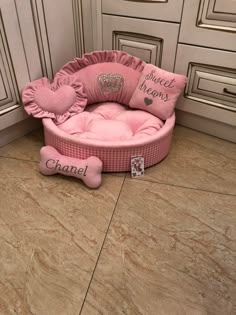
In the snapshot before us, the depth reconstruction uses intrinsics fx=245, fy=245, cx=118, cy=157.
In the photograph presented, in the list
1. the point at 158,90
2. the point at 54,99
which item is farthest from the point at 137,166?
the point at 54,99

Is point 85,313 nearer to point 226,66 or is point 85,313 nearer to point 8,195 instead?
point 8,195

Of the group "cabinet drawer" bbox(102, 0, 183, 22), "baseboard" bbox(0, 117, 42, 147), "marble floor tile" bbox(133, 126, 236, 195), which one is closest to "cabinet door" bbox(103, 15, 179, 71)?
"cabinet drawer" bbox(102, 0, 183, 22)

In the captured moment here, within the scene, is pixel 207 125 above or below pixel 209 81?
below

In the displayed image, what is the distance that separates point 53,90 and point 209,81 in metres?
0.75

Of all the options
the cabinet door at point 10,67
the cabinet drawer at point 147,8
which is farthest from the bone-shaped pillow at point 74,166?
the cabinet drawer at point 147,8

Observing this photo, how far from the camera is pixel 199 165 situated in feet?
3.77

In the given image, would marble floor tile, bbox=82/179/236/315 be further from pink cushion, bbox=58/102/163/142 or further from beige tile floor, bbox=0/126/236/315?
pink cushion, bbox=58/102/163/142

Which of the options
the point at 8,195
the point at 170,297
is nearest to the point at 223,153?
the point at 170,297

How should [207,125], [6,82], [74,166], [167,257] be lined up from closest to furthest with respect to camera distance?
1. [167,257]
2. [74,166]
3. [6,82]
4. [207,125]

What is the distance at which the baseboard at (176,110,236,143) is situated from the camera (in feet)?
4.23

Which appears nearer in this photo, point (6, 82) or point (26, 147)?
point (6, 82)

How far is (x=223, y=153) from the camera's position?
48.3 inches

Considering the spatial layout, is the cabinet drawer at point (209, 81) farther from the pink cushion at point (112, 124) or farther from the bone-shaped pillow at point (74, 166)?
the bone-shaped pillow at point (74, 166)

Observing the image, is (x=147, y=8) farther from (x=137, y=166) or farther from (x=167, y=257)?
(x=167, y=257)
